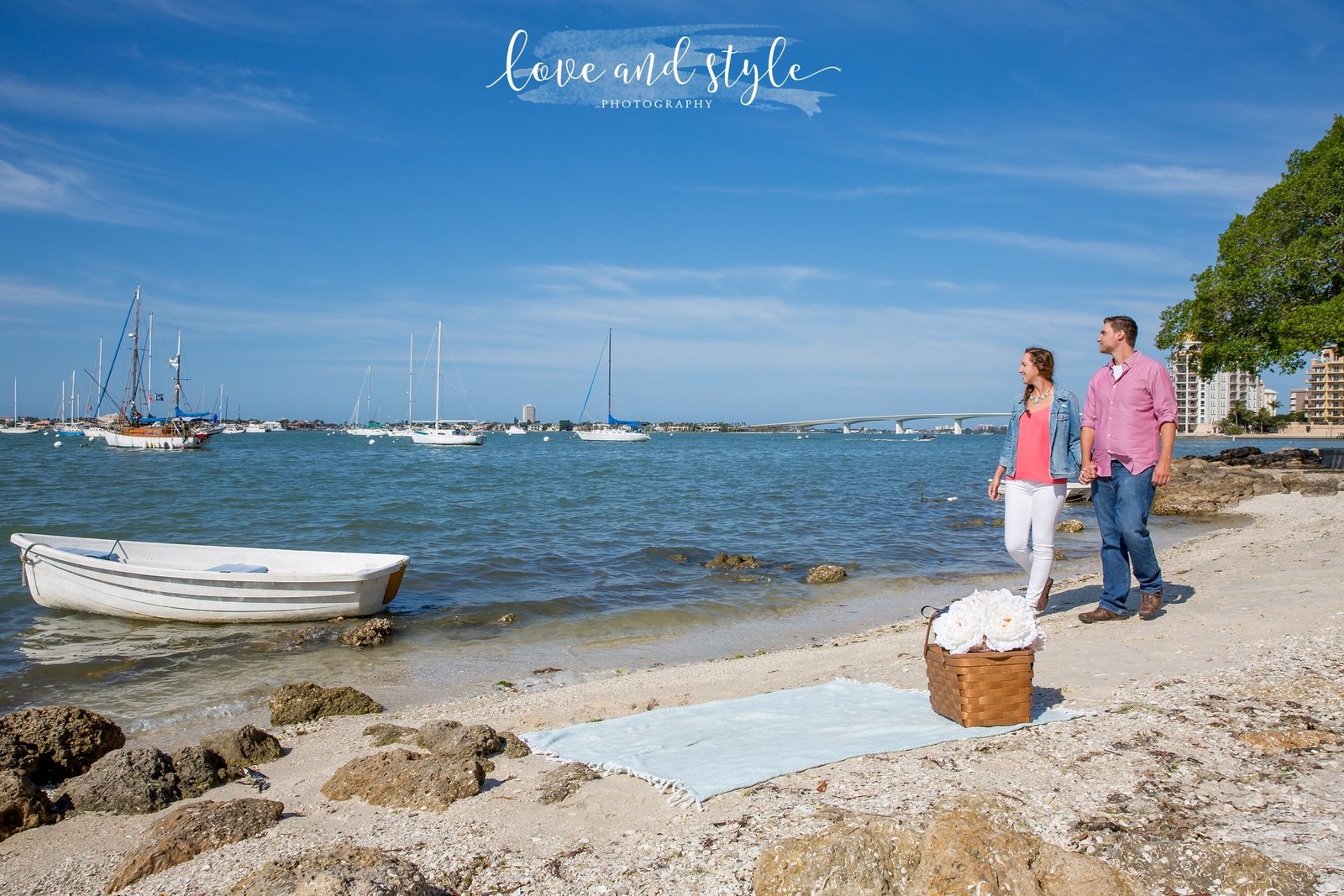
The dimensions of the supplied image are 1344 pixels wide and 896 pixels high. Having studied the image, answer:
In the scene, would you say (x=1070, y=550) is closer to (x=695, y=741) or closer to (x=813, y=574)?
(x=813, y=574)

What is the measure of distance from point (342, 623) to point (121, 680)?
2.65m

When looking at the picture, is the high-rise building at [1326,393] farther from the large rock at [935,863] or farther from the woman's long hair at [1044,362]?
the large rock at [935,863]

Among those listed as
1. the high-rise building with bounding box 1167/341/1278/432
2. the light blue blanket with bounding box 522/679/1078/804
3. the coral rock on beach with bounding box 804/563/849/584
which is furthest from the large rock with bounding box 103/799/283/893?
the high-rise building with bounding box 1167/341/1278/432

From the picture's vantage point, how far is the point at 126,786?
4.72 metres

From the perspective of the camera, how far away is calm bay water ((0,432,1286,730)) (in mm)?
8789

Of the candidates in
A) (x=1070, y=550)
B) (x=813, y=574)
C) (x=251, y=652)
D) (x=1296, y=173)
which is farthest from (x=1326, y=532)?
(x=1296, y=173)

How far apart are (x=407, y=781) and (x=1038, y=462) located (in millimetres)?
5196

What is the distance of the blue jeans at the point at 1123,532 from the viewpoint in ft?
21.6

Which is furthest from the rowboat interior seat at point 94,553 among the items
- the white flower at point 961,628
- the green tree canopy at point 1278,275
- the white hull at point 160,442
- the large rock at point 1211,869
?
the white hull at point 160,442

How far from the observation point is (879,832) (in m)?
2.94

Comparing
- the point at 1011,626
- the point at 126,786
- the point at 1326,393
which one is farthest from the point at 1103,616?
the point at 1326,393

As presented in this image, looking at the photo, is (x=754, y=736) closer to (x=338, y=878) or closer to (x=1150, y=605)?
(x=338, y=878)

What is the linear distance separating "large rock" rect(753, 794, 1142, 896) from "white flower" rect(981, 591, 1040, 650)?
1.66m

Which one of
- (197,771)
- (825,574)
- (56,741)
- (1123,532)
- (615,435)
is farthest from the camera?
(615,435)
